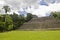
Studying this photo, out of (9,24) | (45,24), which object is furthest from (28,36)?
(45,24)

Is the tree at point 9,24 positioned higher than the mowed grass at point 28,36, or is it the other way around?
the tree at point 9,24

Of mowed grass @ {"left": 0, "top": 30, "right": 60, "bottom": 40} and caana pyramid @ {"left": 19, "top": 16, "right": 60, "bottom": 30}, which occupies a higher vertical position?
caana pyramid @ {"left": 19, "top": 16, "right": 60, "bottom": 30}

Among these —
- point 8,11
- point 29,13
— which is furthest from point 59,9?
point 8,11

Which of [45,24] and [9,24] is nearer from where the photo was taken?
[9,24]

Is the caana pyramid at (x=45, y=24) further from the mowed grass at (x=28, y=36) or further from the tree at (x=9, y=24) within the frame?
the mowed grass at (x=28, y=36)

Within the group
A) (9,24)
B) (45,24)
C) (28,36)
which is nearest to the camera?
(28,36)

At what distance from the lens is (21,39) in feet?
34.2

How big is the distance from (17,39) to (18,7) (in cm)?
345

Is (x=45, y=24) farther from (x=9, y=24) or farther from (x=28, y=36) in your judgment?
(x=28, y=36)

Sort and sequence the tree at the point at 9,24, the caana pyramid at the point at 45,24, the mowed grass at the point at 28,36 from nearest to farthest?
the mowed grass at the point at 28,36
the tree at the point at 9,24
the caana pyramid at the point at 45,24

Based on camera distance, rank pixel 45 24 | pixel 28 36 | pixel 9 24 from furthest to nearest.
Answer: pixel 45 24 < pixel 9 24 < pixel 28 36

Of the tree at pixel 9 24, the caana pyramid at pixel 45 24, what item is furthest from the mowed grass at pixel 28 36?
the caana pyramid at pixel 45 24

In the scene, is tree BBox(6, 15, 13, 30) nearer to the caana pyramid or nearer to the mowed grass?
the mowed grass

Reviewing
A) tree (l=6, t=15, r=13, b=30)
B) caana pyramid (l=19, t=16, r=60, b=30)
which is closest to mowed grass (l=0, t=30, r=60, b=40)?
tree (l=6, t=15, r=13, b=30)
